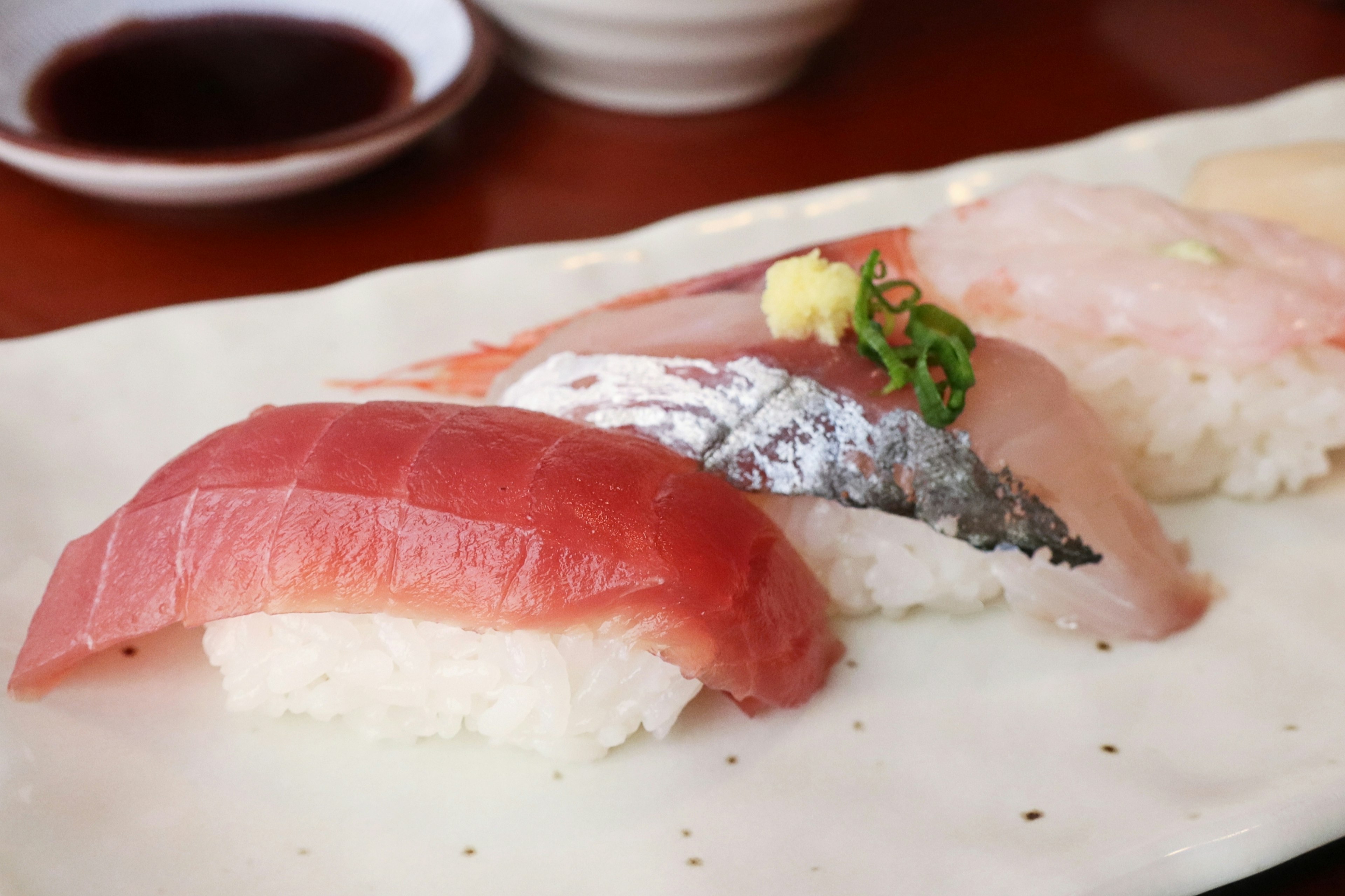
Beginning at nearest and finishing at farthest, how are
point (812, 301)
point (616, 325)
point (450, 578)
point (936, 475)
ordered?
point (450, 578)
point (936, 475)
point (812, 301)
point (616, 325)

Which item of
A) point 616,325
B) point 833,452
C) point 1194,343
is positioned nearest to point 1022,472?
point 833,452

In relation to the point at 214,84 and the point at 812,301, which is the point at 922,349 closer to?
the point at 812,301

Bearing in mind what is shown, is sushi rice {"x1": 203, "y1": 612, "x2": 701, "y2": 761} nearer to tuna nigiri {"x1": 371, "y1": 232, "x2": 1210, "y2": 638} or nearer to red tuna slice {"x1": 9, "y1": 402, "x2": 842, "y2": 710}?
red tuna slice {"x1": 9, "y1": 402, "x2": 842, "y2": 710}

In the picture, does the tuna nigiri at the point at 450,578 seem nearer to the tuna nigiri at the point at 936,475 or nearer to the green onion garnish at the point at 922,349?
the tuna nigiri at the point at 936,475

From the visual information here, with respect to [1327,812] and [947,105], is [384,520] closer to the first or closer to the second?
[1327,812]

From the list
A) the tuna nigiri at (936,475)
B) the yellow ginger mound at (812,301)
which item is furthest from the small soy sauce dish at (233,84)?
the yellow ginger mound at (812,301)

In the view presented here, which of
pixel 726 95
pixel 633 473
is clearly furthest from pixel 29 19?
pixel 633 473

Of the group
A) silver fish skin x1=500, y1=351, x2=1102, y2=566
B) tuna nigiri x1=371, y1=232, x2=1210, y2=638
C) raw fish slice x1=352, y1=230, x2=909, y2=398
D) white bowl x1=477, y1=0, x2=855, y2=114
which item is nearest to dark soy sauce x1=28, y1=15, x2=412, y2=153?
white bowl x1=477, y1=0, x2=855, y2=114
